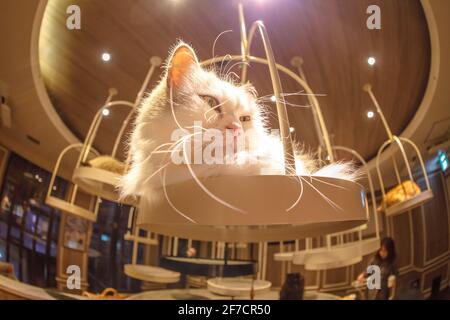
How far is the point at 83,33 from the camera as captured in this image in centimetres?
49

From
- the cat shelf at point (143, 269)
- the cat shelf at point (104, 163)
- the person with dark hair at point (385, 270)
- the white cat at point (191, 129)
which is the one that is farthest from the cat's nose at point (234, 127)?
the person with dark hair at point (385, 270)

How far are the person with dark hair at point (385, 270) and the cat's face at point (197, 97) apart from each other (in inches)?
16.7

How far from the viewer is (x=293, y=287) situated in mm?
548

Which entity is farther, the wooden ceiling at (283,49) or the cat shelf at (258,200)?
the wooden ceiling at (283,49)

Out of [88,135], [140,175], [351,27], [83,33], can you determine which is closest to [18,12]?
[83,33]

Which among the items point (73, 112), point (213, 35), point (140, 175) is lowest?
point (140, 175)

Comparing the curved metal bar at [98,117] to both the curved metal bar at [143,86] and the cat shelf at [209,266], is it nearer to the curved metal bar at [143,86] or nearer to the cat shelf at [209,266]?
the curved metal bar at [143,86]

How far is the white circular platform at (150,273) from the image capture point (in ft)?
1.71

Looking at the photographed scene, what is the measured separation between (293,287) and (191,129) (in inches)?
16.2

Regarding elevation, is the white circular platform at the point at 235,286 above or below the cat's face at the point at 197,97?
below

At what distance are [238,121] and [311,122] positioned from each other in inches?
10.7

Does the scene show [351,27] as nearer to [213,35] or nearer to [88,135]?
[213,35]

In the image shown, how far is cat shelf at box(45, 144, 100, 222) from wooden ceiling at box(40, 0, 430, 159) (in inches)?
1.9

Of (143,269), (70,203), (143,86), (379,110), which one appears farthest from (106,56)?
(379,110)
